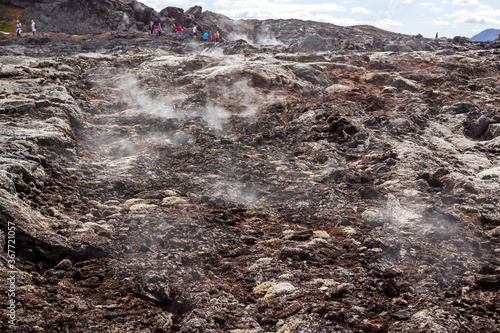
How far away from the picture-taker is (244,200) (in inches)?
318

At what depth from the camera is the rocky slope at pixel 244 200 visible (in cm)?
463

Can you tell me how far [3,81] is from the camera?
445 inches

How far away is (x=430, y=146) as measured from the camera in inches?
427

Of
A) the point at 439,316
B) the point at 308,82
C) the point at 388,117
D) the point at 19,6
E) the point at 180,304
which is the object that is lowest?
the point at 180,304

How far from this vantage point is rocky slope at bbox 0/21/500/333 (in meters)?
4.63

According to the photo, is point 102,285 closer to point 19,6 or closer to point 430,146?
point 430,146

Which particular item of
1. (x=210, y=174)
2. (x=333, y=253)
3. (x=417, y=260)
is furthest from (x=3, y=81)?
(x=417, y=260)

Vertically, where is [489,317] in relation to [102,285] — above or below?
above

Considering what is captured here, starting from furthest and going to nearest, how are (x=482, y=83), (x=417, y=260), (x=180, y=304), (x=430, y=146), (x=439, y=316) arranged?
(x=482, y=83) < (x=430, y=146) < (x=417, y=260) < (x=180, y=304) < (x=439, y=316)

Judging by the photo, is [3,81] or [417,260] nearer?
[417,260]

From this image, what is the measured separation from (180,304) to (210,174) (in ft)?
15.2

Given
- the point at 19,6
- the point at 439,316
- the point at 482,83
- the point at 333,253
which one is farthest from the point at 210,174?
the point at 19,6

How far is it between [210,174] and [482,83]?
46.7ft

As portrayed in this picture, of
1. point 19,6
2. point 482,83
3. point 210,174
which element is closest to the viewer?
point 210,174
